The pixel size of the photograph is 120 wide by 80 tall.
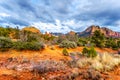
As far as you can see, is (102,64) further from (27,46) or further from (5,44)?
(5,44)

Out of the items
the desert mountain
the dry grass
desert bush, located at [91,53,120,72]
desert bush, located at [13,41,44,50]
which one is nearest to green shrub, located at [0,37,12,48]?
desert bush, located at [13,41,44,50]

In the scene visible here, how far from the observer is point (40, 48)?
74.3 ft

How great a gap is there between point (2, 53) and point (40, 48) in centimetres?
451

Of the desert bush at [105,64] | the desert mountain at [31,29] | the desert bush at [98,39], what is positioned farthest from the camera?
the desert mountain at [31,29]

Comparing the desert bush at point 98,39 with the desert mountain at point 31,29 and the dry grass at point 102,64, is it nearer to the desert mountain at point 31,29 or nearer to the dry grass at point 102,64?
the dry grass at point 102,64

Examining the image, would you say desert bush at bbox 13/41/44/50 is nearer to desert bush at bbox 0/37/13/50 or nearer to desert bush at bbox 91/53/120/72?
desert bush at bbox 0/37/13/50

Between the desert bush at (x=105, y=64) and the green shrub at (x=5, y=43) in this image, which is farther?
the green shrub at (x=5, y=43)

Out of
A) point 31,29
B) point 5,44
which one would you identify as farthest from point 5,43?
point 31,29

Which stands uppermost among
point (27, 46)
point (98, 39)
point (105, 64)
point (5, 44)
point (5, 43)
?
point (98, 39)

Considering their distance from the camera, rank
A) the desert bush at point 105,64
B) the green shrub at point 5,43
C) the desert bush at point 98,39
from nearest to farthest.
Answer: the desert bush at point 105,64 → the green shrub at point 5,43 → the desert bush at point 98,39

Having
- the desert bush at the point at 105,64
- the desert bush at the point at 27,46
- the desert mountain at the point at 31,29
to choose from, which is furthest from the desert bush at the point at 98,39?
the desert mountain at the point at 31,29

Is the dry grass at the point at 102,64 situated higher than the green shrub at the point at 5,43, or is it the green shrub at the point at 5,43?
the green shrub at the point at 5,43

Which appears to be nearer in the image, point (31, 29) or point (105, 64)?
point (105, 64)

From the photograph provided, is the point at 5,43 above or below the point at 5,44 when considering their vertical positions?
above
